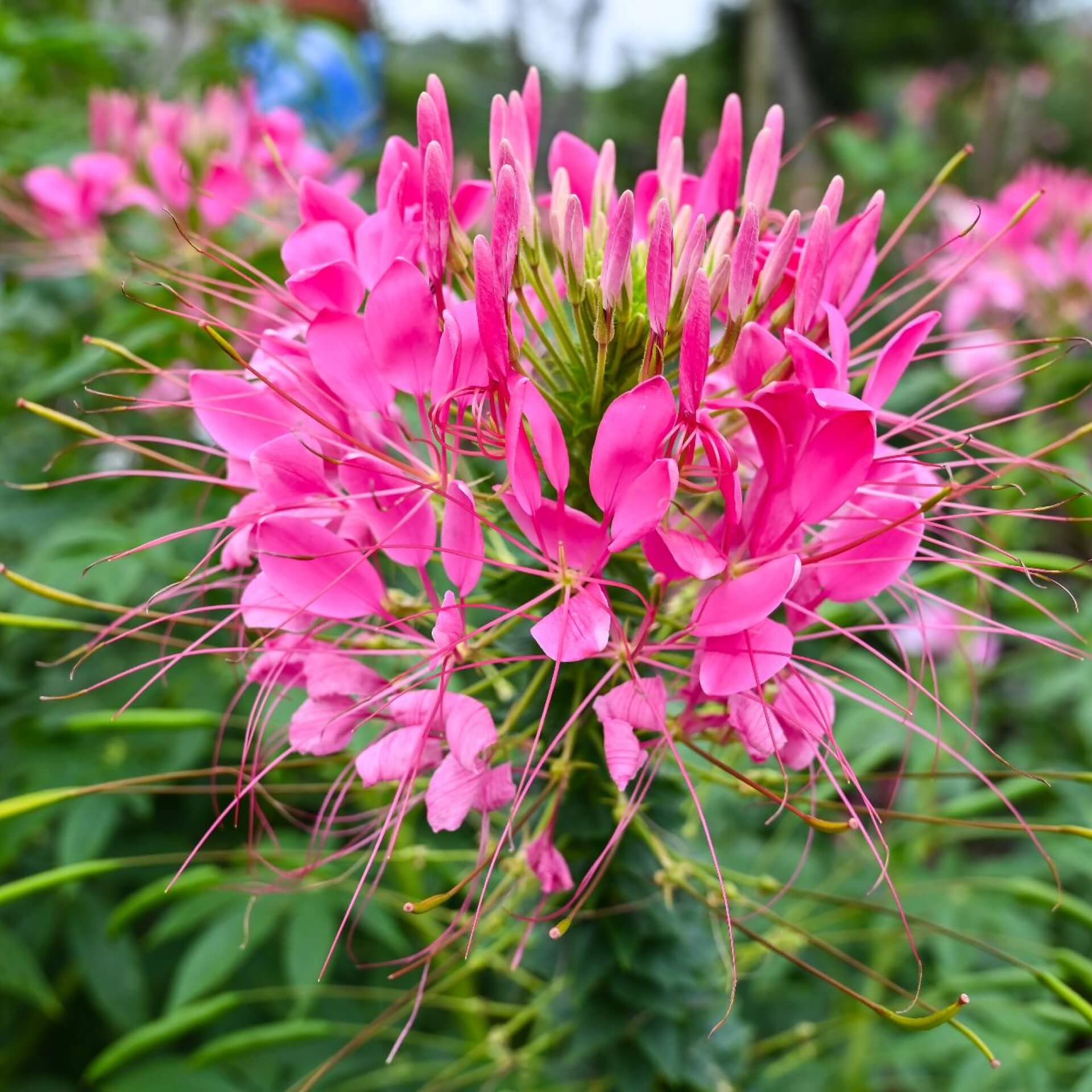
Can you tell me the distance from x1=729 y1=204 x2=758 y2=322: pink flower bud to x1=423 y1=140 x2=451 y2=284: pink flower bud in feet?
0.77

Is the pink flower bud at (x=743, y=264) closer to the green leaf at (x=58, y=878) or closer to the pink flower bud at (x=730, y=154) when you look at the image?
the pink flower bud at (x=730, y=154)

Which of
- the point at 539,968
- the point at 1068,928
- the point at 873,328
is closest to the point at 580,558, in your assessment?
the point at 539,968

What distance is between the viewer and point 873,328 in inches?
148

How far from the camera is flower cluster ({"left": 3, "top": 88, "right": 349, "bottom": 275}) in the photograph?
1.85 metres

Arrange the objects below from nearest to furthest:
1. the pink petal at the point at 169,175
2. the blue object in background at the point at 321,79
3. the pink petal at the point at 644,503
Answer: the pink petal at the point at 644,503
the pink petal at the point at 169,175
the blue object in background at the point at 321,79

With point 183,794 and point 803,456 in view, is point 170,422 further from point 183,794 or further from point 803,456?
point 803,456

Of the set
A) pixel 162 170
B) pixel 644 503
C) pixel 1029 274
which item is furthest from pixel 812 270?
pixel 1029 274

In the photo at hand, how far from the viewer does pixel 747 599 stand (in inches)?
28.1

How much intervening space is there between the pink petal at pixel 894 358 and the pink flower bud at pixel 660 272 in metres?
0.19

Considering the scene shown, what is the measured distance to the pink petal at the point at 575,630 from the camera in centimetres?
70

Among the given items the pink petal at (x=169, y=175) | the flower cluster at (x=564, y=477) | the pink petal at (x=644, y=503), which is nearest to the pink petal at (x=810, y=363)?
the flower cluster at (x=564, y=477)

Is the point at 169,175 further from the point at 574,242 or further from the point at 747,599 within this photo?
the point at 747,599

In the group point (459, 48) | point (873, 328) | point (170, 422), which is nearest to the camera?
point (170, 422)

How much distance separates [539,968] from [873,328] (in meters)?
3.28
